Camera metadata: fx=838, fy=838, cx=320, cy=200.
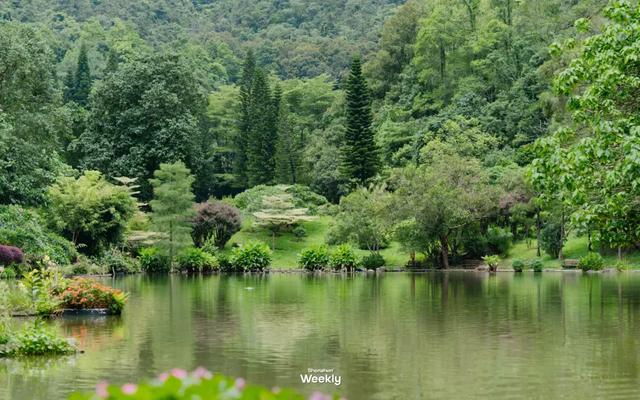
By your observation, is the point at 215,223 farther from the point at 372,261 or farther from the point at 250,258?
the point at 372,261

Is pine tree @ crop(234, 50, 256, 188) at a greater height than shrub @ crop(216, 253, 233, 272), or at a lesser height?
greater

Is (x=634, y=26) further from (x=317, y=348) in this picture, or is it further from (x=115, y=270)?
(x=115, y=270)

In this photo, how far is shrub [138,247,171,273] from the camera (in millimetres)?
40000

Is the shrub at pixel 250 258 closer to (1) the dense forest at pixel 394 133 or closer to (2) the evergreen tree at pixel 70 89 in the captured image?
(1) the dense forest at pixel 394 133

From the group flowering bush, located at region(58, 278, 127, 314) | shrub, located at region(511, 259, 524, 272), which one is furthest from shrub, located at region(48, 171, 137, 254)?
flowering bush, located at region(58, 278, 127, 314)

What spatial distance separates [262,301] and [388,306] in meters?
3.75

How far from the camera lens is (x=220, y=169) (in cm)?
7012

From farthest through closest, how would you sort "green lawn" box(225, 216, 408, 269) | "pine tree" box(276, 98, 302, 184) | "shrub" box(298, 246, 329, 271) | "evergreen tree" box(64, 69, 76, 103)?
"evergreen tree" box(64, 69, 76, 103) < "pine tree" box(276, 98, 302, 184) < "green lawn" box(225, 216, 408, 269) < "shrub" box(298, 246, 329, 271)

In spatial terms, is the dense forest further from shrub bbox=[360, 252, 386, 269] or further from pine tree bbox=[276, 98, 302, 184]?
shrub bbox=[360, 252, 386, 269]

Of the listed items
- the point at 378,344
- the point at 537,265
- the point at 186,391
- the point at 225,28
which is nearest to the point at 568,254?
the point at 537,265

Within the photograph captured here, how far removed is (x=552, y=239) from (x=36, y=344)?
108ft

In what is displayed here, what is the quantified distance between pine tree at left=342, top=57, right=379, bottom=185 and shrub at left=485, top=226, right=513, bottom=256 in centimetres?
1109

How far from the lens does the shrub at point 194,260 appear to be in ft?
131

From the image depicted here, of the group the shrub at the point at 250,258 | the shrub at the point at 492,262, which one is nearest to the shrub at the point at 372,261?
the shrub at the point at 250,258
